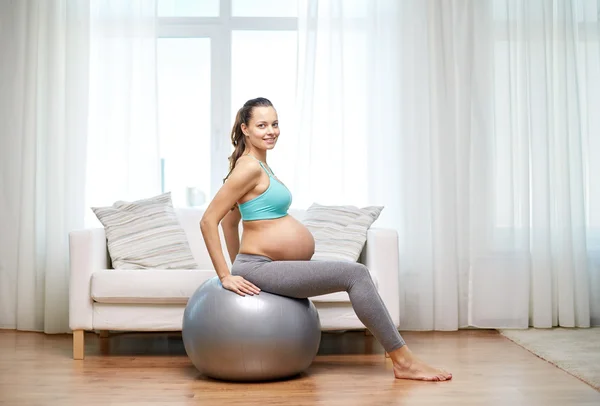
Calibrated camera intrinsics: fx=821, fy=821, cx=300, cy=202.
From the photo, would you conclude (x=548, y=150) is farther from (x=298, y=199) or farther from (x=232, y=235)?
(x=232, y=235)

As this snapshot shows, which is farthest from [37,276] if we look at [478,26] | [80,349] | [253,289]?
[478,26]

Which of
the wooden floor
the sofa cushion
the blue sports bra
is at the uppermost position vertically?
the blue sports bra

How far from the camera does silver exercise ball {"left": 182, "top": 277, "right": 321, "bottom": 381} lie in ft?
10.5

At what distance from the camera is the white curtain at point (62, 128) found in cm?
498

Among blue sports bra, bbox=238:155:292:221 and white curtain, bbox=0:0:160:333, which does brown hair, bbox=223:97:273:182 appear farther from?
white curtain, bbox=0:0:160:333

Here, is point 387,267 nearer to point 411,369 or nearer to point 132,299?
point 411,369

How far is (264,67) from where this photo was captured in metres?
5.28

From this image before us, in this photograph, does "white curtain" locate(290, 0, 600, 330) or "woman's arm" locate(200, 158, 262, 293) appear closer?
"woman's arm" locate(200, 158, 262, 293)

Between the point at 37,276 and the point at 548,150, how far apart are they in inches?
126

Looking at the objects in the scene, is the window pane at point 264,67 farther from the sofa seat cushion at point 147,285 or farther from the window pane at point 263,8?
the sofa seat cushion at point 147,285

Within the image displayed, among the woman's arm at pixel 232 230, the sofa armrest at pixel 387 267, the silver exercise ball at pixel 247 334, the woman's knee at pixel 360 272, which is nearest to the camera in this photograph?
the silver exercise ball at pixel 247 334

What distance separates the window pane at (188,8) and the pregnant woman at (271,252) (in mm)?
1986

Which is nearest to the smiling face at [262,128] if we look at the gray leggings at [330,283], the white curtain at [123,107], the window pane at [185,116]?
the gray leggings at [330,283]

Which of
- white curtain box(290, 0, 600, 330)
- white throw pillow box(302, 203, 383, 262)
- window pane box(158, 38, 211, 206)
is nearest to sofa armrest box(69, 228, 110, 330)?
white throw pillow box(302, 203, 383, 262)
